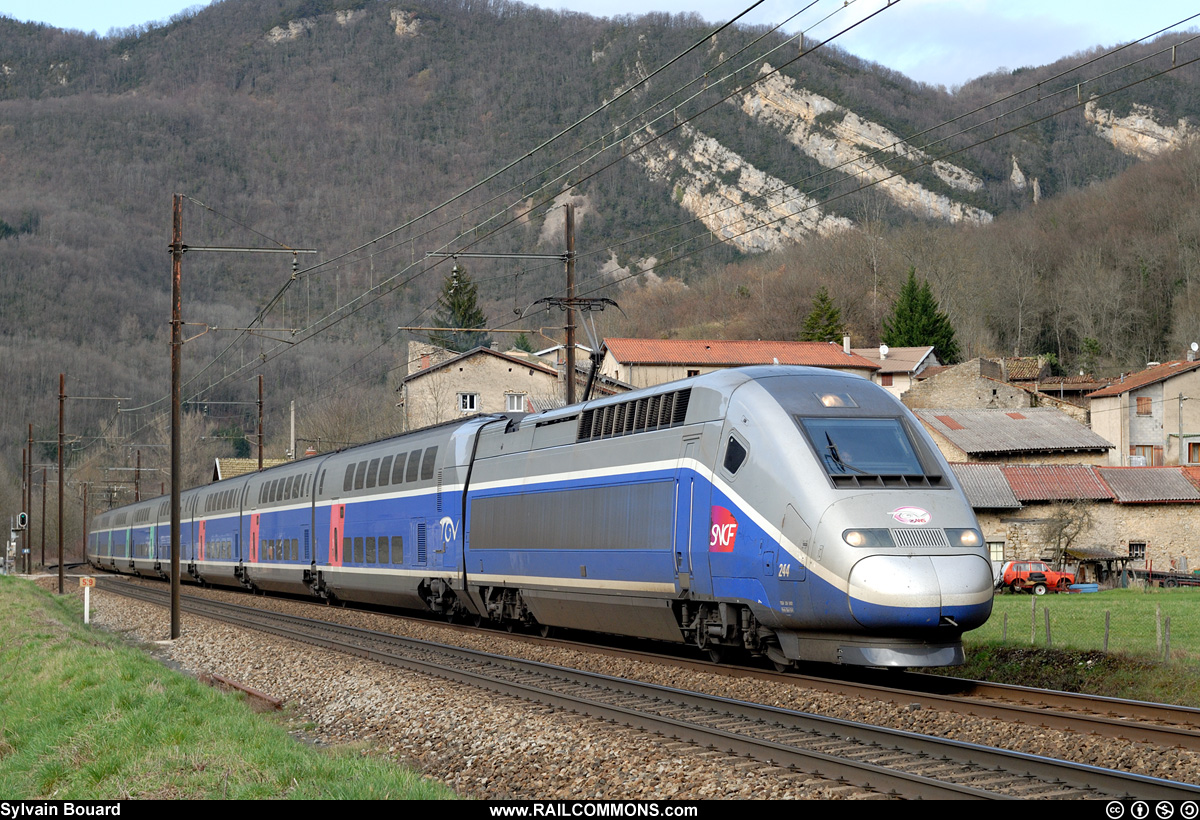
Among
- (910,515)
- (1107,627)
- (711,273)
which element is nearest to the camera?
(910,515)

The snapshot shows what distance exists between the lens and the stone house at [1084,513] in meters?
50.5

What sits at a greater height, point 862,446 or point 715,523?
point 862,446

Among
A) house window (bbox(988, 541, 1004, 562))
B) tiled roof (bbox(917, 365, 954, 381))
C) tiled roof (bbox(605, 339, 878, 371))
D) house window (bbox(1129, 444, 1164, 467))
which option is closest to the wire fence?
house window (bbox(988, 541, 1004, 562))

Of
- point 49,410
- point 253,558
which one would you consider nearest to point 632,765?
point 253,558

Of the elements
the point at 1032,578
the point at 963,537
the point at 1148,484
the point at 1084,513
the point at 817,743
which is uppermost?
the point at 1148,484

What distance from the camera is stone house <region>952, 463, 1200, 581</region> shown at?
5053cm

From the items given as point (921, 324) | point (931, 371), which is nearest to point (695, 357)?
point (931, 371)

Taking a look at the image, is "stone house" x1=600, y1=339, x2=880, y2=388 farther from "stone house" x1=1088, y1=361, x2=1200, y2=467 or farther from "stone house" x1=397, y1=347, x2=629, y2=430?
"stone house" x1=1088, y1=361, x2=1200, y2=467

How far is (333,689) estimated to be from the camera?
1650cm

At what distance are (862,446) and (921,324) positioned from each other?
88821 millimetres

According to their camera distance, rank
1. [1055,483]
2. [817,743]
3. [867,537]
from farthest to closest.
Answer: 1. [1055,483]
2. [867,537]
3. [817,743]

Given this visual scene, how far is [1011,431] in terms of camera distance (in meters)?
61.4

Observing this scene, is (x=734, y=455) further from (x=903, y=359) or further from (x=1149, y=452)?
(x=903, y=359)

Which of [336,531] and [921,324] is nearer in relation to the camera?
[336,531]
